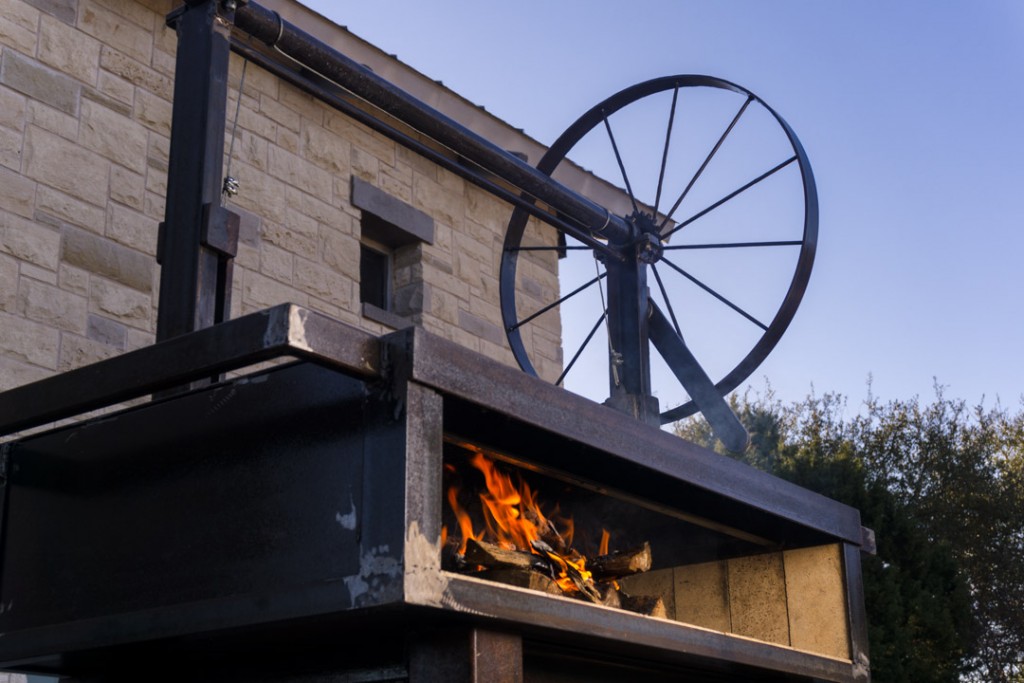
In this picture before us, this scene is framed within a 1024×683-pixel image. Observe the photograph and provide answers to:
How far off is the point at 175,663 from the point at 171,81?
3.60 meters

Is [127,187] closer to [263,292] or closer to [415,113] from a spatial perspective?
[263,292]

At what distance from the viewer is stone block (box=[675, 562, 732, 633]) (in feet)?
15.4

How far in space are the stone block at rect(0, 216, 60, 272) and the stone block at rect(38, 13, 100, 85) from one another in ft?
2.61

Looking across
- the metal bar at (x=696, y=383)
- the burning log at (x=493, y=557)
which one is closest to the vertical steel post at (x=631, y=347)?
the metal bar at (x=696, y=383)

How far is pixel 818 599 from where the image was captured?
449 cm

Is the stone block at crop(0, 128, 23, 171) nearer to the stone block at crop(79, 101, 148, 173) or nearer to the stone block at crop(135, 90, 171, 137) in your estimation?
the stone block at crop(79, 101, 148, 173)

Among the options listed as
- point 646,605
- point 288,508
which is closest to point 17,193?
point 288,508

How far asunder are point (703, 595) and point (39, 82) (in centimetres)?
355

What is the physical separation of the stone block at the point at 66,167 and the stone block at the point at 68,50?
1.18ft

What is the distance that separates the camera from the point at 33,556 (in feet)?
11.2

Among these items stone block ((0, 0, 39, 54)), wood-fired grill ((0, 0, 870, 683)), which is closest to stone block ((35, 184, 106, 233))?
stone block ((0, 0, 39, 54))

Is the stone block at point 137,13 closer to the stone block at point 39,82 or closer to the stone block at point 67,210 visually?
the stone block at point 39,82

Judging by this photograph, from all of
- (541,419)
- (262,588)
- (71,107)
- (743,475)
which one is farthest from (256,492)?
(71,107)

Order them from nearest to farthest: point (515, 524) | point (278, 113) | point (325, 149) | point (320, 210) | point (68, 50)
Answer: point (515, 524), point (68, 50), point (278, 113), point (320, 210), point (325, 149)
